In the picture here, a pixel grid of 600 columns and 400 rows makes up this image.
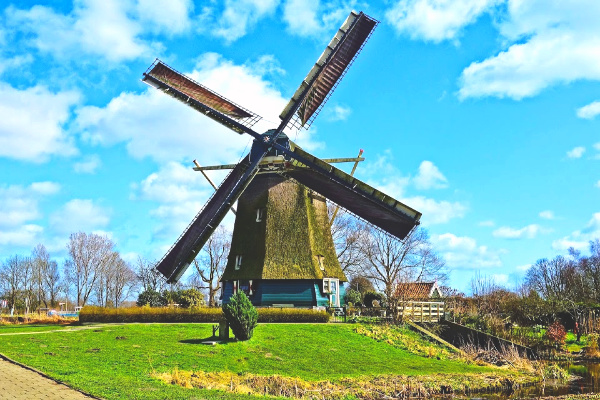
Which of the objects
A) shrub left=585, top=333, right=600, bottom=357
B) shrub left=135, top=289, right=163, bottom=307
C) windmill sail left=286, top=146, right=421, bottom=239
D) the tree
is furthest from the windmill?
the tree

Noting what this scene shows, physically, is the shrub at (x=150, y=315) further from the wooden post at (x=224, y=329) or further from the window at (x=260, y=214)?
the wooden post at (x=224, y=329)

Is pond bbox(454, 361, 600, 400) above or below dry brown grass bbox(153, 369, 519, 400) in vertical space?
below

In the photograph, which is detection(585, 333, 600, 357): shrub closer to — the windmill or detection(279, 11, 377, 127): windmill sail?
the windmill

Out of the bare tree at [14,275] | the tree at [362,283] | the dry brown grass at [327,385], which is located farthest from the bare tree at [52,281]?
the dry brown grass at [327,385]

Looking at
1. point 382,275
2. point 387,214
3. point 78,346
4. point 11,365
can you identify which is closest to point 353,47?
point 387,214

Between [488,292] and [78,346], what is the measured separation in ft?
110

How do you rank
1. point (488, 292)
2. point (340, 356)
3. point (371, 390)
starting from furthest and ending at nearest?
1. point (488, 292)
2. point (340, 356)
3. point (371, 390)

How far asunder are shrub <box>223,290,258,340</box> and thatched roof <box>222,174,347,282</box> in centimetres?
661

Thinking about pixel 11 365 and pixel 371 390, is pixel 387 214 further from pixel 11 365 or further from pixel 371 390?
pixel 11 365

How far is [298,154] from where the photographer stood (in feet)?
92.6

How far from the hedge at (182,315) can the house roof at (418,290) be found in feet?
16.1

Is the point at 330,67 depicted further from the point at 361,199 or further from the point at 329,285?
the point at 329,285

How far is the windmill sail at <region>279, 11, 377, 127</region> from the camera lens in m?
27.5

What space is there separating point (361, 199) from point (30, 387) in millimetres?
17384
